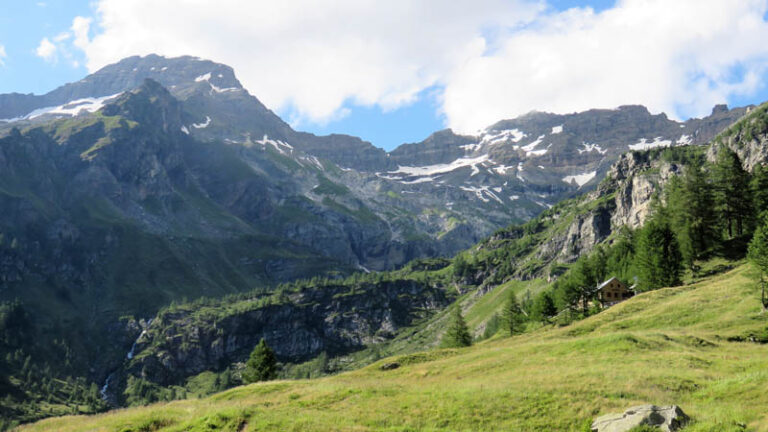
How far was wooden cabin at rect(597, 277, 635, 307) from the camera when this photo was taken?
9569 centimetres

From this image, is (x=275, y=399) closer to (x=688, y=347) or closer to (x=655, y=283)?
(x=688, y=347)

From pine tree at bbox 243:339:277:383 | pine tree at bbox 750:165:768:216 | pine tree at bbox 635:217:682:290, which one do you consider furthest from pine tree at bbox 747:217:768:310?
pine tree at bbox 243:339:277:383

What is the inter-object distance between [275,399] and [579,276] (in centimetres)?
7549

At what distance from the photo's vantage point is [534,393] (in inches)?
1214

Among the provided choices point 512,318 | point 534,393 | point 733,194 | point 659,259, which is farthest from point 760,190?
point 534,393

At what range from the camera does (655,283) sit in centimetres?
8081

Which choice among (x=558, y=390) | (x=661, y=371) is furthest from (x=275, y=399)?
(x=661, y=371)

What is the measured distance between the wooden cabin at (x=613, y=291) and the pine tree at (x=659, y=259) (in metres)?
9.35

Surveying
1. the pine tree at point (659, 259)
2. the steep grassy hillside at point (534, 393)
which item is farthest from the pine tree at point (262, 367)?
A: the pine tree at point (659, 259)

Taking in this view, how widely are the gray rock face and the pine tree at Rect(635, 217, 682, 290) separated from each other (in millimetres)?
63924

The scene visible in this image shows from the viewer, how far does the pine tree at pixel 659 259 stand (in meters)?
79.1

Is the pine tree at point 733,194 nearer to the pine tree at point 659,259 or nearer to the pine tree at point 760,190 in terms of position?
the pine tree at point 760,190

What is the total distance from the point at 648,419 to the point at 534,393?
Answer: 8.89 metres

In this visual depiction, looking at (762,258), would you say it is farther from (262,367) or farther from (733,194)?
(262,367)
